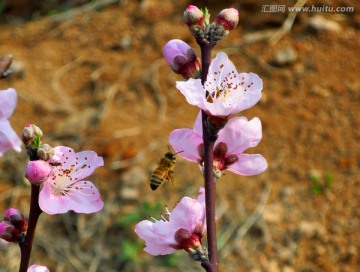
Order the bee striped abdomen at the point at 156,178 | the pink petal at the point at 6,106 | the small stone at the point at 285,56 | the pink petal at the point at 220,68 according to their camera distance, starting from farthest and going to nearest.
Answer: the small stone at the point at 285,56 < the bee striped abdomen at the point at 156,178 < the pink petal at the point at 220,68 < the pink petal at the point at 6,106

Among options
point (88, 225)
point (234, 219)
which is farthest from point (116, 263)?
point (234, 219)

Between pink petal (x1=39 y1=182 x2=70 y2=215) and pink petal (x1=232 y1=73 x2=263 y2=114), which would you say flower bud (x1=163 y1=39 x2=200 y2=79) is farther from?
pink petal (x1=39 y1=182 x2=70 y2=215)

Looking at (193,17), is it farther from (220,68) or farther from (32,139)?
(32,139)

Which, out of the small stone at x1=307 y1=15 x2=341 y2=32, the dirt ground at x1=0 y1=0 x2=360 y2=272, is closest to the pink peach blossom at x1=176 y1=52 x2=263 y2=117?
the dirt ground at x1=0 y1=0 x2=360 y2=272

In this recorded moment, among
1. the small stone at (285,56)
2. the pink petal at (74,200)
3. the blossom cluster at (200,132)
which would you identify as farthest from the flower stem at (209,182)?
the small stone at (285,56)

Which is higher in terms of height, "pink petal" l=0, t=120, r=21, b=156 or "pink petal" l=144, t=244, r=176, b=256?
"pink petal" l=0, t=120, r=21, b=156

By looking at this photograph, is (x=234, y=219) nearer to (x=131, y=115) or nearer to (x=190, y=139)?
(x=131, y=115)

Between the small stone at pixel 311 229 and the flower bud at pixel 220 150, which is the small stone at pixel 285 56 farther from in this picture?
the flower bud at pixel 220 150
